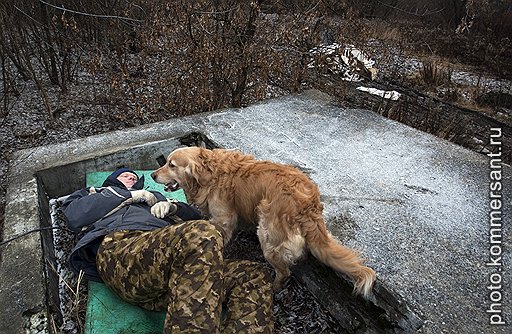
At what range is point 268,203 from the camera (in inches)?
111

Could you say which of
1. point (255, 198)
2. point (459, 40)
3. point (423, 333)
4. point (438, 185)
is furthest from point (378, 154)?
point (459, 40)

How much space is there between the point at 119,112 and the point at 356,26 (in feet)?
12.9

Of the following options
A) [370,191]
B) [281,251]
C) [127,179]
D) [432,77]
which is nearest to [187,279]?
[281,251]

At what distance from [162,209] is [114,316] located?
0.77m

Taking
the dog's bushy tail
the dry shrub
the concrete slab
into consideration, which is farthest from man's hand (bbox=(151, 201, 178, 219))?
the dry shrub

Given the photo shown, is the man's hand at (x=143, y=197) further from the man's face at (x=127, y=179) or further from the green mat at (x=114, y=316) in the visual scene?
the green mat at (x=114, y=316)

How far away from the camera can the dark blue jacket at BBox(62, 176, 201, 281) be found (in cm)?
282

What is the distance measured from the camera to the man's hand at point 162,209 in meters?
3.03

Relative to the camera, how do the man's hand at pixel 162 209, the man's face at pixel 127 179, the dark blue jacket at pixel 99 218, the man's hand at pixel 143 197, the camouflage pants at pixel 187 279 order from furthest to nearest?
the man's face at pixel 127 179, the man's hand at pixel 143 197, the man's hand at pixel 162 209, the dark blue jacket at pixel 99 218, the camouflage pants at pixel 187 279

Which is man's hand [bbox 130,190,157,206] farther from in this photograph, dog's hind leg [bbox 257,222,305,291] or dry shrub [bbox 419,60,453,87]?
dry shrub [bbox 419,60,453,87]

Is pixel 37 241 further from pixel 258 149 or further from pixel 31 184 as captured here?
pixel 258 149

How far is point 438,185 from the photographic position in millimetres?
3582

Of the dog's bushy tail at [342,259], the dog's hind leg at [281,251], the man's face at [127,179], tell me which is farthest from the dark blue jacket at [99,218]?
the dog's bushy tail at [342,259]

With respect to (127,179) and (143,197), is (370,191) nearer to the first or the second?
(143,197)
